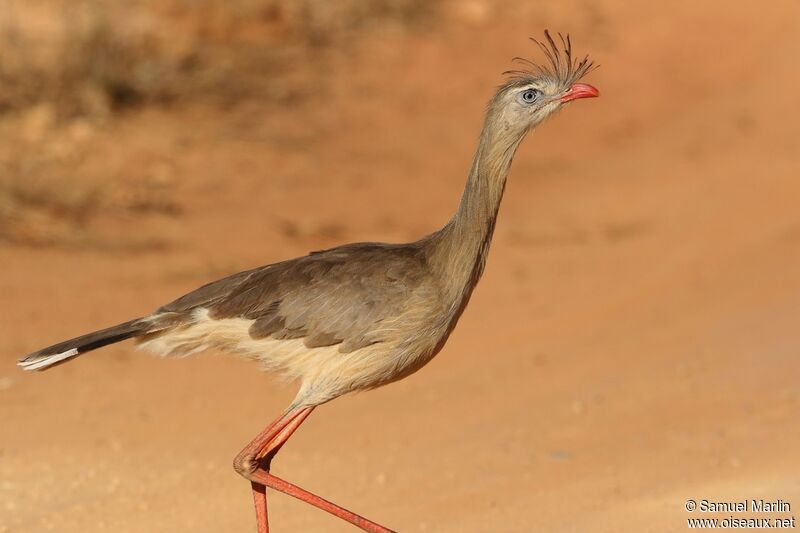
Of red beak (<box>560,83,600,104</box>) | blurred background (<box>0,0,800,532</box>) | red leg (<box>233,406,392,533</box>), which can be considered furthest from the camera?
blurred background (<box>0,0,800,532</box>)

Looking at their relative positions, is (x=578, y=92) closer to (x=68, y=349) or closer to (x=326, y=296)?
(x=326, y=296)

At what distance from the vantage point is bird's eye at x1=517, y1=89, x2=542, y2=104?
4184 millimetres

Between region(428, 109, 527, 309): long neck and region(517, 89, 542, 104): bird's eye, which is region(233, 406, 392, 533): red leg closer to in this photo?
region(428, 109, 527, 309): long neck

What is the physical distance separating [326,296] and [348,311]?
111 millimetres

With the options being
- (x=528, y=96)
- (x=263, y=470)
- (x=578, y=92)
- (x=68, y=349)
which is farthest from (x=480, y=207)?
(x=68, y=349)

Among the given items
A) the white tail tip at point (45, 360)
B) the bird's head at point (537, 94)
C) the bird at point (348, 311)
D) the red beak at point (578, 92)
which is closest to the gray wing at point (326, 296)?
the bird at point (348, 311)

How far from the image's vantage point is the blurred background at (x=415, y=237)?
4816mm

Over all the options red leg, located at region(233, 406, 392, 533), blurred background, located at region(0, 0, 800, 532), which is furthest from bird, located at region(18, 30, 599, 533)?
blurred background, located at region(0, 0, 800, 532)

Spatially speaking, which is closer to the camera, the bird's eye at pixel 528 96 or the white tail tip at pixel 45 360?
the white tail tip at pixel 45 360

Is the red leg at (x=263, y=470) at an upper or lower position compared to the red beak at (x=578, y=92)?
lower

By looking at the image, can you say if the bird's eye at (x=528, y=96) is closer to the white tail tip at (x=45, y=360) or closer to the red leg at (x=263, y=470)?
the red leg at (x=263, y=470)

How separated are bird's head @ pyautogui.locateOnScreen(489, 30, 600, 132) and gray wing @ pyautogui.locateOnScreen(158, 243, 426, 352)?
56cm

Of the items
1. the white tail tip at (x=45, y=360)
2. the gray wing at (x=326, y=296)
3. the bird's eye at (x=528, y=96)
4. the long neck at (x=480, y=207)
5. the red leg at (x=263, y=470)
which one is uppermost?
the bird's eye at (x=528, y=96)

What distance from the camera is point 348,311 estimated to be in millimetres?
4023
